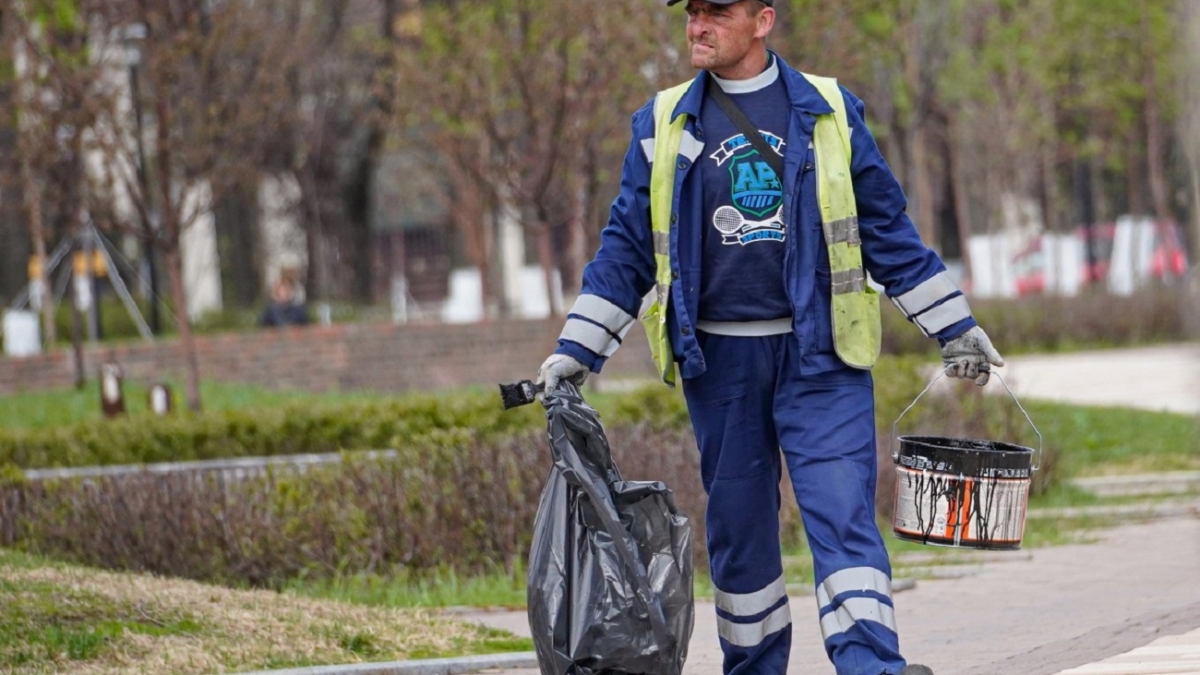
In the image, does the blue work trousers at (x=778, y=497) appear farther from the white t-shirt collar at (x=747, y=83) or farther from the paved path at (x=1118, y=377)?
the paved path at (x=1118, y=377)

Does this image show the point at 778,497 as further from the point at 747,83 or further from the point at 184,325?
the point at 184,325

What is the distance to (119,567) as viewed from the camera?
897 cm

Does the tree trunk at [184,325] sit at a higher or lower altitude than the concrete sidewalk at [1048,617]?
higher

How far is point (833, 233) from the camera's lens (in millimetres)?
5336

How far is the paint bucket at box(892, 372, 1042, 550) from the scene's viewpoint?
17.2 ft

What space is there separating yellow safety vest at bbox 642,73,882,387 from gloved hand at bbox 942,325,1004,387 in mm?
192

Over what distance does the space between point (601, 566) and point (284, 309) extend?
18.7m

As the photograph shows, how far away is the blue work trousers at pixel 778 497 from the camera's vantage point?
5129 mm

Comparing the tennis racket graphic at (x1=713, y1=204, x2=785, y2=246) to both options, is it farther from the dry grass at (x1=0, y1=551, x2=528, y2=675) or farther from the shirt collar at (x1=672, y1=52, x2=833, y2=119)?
the dry grass at (x1=0, y1=551, x2=528, y2=675)

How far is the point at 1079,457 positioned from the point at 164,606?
8426 mm

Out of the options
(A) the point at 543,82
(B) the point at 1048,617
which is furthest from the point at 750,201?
(A) the point at 543,82

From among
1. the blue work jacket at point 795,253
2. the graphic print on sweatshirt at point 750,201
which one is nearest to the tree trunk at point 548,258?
the blue work jacket at point 795,253

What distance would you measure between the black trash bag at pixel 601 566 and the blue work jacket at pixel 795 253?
0.29 metres

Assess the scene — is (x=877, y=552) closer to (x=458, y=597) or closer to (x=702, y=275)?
(x=702, y=275)
